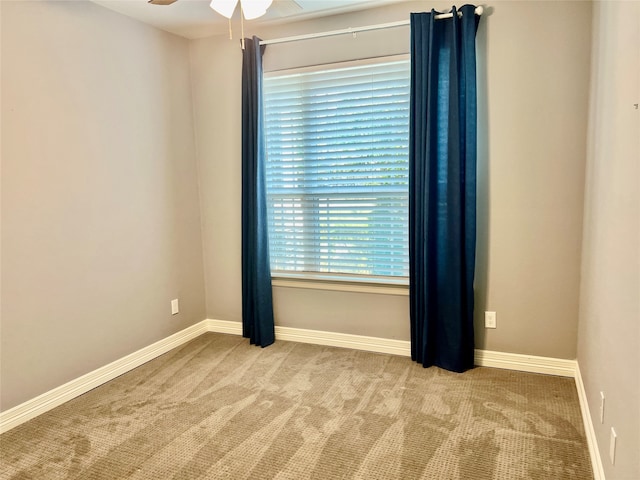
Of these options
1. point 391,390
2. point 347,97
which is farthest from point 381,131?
point 391,390

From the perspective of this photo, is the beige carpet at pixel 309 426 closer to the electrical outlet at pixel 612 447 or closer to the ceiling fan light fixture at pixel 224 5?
the electrical outlet at pixel 612 447

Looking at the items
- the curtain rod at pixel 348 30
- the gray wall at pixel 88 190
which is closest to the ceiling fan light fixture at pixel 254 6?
the curtain rod at pixel 348 30

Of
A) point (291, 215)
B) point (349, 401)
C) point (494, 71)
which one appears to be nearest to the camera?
A: point (349, 401)

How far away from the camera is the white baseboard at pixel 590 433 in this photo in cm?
182

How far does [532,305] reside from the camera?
2.84 m

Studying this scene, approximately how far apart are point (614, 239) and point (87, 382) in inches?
117

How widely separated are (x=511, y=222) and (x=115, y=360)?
2.78 meters

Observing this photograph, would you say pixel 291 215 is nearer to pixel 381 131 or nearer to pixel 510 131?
pixel 381 131

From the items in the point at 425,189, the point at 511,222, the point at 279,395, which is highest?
the point at 425,189

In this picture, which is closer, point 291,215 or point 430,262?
point 430,262

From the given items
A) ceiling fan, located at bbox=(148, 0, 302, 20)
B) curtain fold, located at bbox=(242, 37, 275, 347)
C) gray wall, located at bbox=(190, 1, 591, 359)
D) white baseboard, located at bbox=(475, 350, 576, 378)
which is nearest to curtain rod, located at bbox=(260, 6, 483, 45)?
gray wall, located at bbox=(190, 1, 591, 359)

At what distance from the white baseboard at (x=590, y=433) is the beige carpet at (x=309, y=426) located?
0.04 metres

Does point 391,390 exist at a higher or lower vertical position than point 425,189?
lower

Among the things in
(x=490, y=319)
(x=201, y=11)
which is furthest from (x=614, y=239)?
(x=201, y=11)
